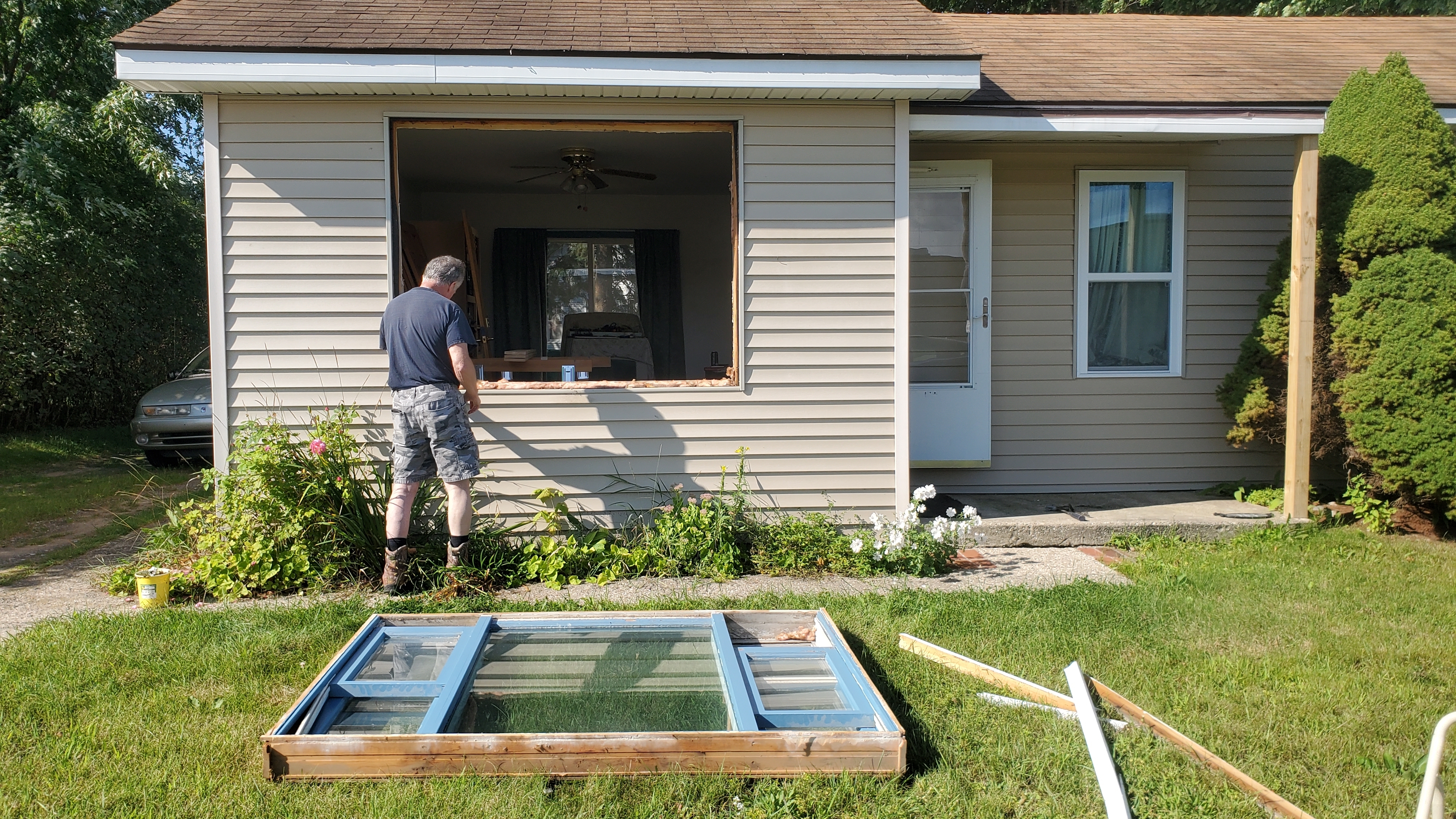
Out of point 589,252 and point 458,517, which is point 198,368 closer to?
point 589,252

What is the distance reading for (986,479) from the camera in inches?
266

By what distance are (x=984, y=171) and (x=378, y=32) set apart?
3.94 meters

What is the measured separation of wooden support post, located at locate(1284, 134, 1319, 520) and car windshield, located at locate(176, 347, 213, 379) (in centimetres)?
903

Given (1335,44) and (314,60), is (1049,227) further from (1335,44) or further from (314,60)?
(314,60)

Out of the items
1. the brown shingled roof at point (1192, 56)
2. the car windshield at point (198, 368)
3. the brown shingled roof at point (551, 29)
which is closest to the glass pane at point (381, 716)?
the brown shingled roof at point (551, 29)

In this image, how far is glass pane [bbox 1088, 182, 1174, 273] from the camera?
266 inches

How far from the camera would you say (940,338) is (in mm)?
6586

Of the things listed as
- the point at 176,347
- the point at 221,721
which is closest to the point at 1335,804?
the point at 221,721

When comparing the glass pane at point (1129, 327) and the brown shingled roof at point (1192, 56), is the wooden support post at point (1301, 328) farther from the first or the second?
the glass pane at point (1129, 327)

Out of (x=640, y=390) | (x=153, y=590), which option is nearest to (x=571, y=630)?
(x=640, y=390)

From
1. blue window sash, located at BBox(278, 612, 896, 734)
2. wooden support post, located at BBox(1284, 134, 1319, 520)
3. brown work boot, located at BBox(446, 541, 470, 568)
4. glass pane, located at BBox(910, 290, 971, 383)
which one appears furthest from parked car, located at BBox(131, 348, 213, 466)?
wooden support post, located at BBox(1284, 134, 1319, 520)

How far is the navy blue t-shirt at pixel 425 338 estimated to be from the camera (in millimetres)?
4609

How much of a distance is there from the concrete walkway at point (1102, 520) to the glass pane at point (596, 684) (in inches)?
109

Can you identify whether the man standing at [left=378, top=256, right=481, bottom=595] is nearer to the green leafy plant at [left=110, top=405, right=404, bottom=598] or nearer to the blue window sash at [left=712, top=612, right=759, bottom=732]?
the green leafy plant at [left=110, top=405, right=404, bottom=598]
